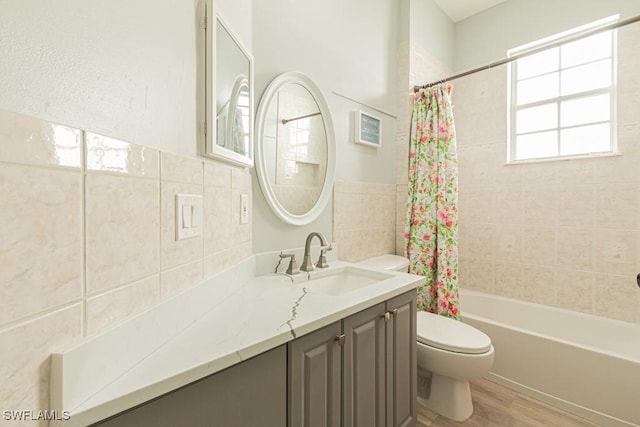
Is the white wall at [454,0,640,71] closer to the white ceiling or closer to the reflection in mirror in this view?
the white ceiling

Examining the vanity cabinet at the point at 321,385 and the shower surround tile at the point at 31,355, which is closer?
the shower surround tile at the point at 31,355

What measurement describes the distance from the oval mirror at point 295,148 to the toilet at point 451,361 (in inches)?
38.6

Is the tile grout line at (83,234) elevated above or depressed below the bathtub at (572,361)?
above

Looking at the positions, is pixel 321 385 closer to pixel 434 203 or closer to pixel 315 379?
pixel 315 379

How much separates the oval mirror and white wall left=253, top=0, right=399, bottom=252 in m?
0.06

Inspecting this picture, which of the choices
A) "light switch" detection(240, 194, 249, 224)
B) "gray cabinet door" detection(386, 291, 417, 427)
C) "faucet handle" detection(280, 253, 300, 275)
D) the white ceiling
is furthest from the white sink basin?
the white ceiling

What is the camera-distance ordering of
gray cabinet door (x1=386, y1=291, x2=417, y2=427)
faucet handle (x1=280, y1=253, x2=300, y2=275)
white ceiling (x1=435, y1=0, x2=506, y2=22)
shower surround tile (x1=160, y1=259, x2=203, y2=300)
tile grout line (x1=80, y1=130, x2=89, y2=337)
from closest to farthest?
tile grout line (x1=80, y1=130, x2=89, y2=337) < shower surround tile (x1=160, y1=259, x2=203, y2=300) < gray cabinet door (x1=386, y1=291, x2=417, y2=427) < faucet handle (x1=280, y1=253, x2=300, y2=275) < white ceiling (x1=435, y1=0, x2=506, y2=22)

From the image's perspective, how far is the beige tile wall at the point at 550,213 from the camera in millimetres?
1895

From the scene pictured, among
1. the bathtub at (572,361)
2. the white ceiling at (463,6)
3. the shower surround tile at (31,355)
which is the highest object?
the white ceiling at (463,6)

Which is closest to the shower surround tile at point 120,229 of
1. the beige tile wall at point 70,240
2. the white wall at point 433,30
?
the beige tile wall at point 70,240

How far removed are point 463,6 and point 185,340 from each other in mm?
3342

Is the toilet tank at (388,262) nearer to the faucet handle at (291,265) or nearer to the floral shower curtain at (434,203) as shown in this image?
the floral shower curtain at (434,203)

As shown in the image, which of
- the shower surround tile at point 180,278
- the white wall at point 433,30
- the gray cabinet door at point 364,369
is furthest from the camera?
the white wall at point 433,30

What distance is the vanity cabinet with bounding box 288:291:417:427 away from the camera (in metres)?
0.81
